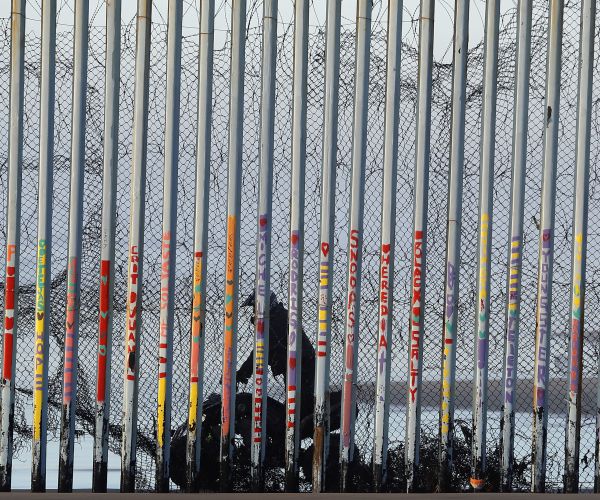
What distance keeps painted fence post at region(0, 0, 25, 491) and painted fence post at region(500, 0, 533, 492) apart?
2835 millimetres

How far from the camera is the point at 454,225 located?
4.93m

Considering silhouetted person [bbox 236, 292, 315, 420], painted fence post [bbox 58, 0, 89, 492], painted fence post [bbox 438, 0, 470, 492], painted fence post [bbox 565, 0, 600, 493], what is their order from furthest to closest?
silhouetted person [bbox 236, 292, 315, 420] → painted fence post [bbox 565, 0, 600, 493] → painted fence post [bbox 438, 0, 470, 492] → painted fence post [bbox 58, 0, 89, 492]

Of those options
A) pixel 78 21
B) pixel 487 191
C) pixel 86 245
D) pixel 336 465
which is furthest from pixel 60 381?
pixel 487 191

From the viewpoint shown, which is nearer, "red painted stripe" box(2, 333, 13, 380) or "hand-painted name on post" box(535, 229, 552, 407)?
"red painted stripe" box(2, 333, 13, 380)

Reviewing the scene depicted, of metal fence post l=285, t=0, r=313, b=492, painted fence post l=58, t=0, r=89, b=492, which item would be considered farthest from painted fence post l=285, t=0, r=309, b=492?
painted fence post l=58, t=0, r=89, b=492

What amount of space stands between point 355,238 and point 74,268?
160 centimetres

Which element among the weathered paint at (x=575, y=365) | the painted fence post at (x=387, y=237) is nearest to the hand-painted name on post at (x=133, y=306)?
the painted fence post at (x=387, y=237)

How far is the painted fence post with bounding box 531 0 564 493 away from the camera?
5.00m

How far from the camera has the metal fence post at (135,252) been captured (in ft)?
15.8

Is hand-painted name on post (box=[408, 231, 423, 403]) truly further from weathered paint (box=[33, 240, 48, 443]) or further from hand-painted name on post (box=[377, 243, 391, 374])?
weathered paint (box=[33, 240, 48, 443])

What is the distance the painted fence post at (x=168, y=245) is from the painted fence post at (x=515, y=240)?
6.39 ft

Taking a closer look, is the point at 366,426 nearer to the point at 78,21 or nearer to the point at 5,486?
the point at 5,486

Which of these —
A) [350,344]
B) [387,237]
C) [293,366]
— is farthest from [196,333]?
[387,237]

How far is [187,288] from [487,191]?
1856 mm
